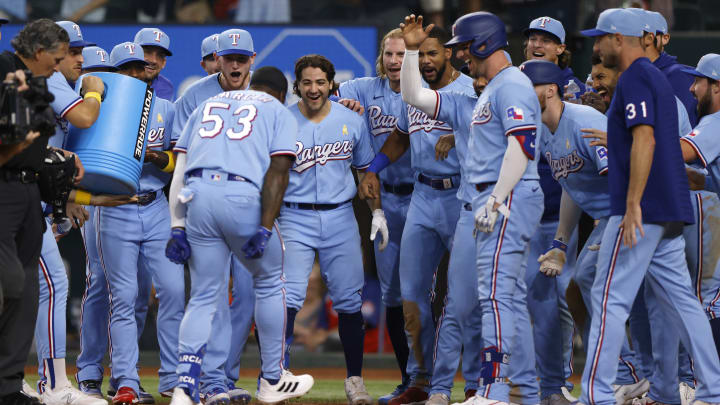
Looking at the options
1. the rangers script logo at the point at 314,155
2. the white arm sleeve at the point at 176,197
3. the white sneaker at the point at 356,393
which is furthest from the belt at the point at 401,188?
the white arm sleeve at the point at 176,197

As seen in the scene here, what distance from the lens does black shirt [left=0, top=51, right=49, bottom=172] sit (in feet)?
15.1

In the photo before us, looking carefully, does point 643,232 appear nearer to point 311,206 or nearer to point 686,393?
point 686,393

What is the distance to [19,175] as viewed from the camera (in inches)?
184

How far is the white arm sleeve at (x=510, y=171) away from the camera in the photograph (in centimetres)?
486

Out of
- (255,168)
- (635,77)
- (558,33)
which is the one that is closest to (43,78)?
(255,168)

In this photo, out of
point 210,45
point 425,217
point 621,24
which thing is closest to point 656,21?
point 621,24

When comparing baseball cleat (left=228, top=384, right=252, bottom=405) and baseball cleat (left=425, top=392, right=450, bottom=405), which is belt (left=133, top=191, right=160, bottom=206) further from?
baseball cleat (left=425, top=392, right=450, bottom=405)

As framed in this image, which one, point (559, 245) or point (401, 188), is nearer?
point (559, 245)

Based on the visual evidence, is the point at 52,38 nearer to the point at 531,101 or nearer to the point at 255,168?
the point at 255,168

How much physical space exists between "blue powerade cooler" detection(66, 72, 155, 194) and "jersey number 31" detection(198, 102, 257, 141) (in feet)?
1.81

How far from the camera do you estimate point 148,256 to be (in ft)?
19.7

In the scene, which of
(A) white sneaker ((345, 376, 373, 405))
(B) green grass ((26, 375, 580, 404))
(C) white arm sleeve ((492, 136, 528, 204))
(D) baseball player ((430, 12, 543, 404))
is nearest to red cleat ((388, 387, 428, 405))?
(A) white sneaker ((345, 376, 373, 405))

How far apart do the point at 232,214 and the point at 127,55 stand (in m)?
1.71

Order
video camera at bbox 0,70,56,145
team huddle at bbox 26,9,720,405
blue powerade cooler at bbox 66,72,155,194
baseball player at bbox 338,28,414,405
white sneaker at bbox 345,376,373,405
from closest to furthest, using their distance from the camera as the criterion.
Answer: video camera at bbox 0,70,56,145 < team huddle at bbox 26,9,720,405 < blue powerade cooler at bbox 66,72,155,194 < white sneaker at bbox 345,376,373,405 < baseball player at bbox 338,28,414,405
